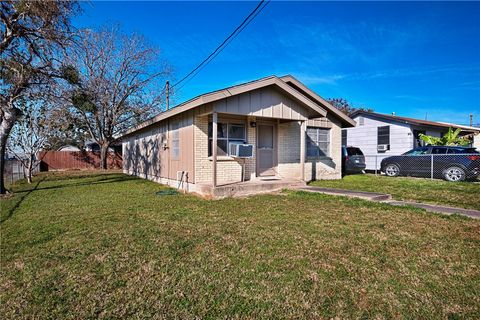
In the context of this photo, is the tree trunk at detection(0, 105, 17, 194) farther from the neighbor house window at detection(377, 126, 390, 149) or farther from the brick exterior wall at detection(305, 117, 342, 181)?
the neighbor house window at detection(377, 126, 390, 149)

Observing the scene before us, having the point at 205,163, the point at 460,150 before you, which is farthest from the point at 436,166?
the point at 205,163

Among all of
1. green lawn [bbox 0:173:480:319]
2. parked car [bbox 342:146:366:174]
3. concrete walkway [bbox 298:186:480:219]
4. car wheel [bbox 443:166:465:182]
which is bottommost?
green lawn [bbox 0:173:480:319]

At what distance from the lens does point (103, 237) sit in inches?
180

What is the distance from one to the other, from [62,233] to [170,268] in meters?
2.61

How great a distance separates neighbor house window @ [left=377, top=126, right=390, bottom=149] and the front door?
10.2 metres

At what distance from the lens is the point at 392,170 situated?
13555 millimetres

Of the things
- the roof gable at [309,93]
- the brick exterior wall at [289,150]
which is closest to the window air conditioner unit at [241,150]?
the brick exterior wall at [289,150]

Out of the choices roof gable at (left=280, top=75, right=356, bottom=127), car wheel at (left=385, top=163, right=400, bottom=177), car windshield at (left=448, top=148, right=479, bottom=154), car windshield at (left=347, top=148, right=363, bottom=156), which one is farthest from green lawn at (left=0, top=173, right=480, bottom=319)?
car windshield at (left=347, top=148, right=363, bottom=156)

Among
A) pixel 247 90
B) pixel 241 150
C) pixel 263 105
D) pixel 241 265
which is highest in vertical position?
pixel 247 90

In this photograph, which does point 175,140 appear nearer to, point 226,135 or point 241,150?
point 226,135

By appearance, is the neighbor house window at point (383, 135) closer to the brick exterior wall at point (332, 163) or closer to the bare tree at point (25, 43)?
the brick exterior wall at point (332, 163)

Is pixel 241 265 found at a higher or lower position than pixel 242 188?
lower

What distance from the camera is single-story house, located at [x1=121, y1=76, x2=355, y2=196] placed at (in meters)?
8.53

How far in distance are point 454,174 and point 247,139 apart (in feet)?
27.8
